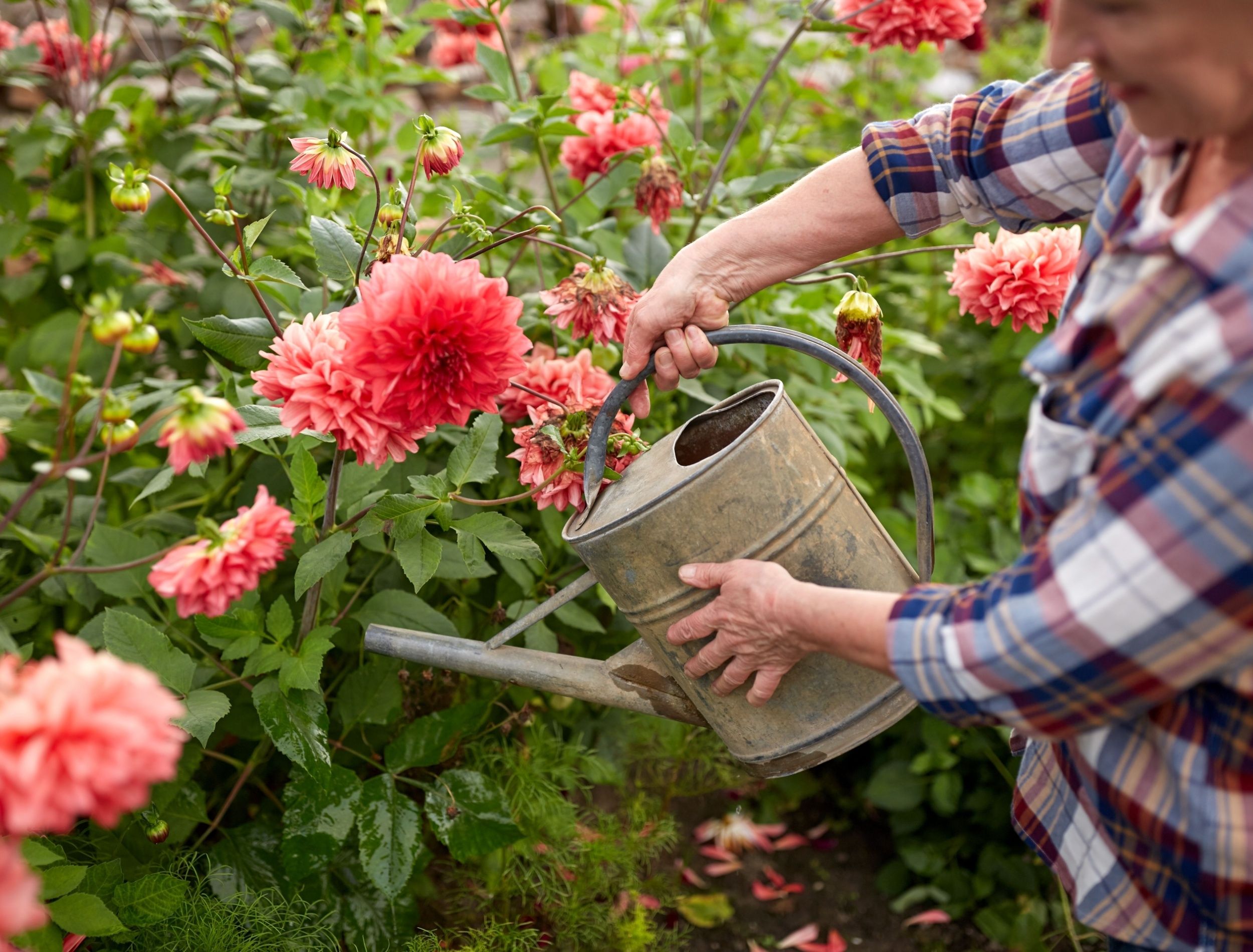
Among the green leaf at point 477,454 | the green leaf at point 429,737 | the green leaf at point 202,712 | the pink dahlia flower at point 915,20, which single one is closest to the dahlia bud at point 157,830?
the green leaf at point 202,712

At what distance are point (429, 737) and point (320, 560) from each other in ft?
1.15

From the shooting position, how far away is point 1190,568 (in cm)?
71

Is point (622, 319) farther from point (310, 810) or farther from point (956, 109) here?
point (310, 810)

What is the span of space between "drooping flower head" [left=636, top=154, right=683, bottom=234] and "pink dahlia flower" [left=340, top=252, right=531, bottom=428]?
1.85 feet

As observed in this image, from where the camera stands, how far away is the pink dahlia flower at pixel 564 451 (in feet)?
3.97

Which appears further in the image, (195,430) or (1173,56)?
(195,430)

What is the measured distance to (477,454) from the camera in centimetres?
130

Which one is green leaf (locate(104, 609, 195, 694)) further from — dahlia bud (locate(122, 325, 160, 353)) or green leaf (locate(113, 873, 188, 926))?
dahlia bud (locate(122, 325, 160, 353))

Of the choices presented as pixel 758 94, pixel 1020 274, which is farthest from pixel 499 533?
pixel 758 94

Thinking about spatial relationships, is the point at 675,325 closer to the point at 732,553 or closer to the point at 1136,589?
the point at 732,553

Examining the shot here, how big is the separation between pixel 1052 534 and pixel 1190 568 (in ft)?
0.33

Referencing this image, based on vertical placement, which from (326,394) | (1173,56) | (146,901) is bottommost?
(146,901)

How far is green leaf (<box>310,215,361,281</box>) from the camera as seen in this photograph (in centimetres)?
127

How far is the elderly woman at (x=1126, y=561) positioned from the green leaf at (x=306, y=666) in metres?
0.45
